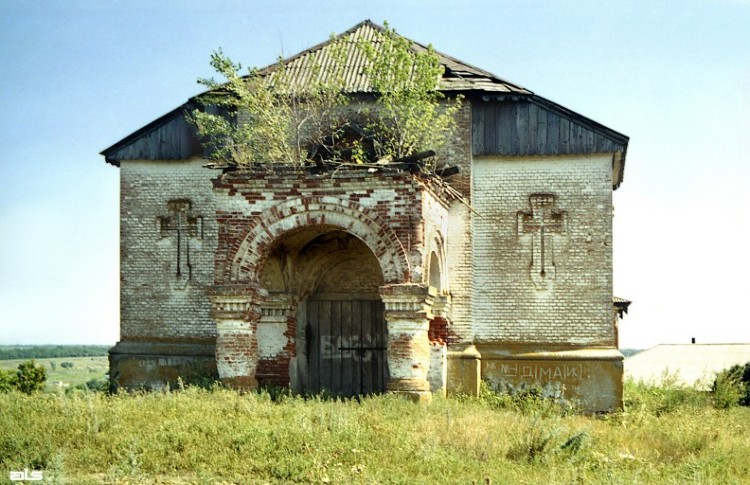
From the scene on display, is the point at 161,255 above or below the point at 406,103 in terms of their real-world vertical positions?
below

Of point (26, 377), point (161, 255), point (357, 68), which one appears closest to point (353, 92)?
point (357, 68)

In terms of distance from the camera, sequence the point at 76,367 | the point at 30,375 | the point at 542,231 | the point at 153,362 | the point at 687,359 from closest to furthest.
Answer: the point at 542,231, the point at 153,362, the point at 30,375, the point at 687,359, the point at 76,367

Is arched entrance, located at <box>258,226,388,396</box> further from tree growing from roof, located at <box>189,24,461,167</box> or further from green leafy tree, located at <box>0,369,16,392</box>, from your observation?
green leafy tree, located at <box>0,369,16,392</box>

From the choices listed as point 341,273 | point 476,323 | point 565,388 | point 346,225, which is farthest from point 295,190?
point 565,388

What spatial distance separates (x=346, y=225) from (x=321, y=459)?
17.7 feet

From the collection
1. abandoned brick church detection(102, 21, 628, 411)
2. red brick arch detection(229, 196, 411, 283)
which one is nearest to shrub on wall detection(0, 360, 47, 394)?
abandoned brick church detection(102, 21, 628, 411)

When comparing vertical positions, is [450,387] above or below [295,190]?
below

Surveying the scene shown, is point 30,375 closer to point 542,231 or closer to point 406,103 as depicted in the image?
point 406,103

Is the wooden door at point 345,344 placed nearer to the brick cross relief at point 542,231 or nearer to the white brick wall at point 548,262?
the white brick wall at point 548,262

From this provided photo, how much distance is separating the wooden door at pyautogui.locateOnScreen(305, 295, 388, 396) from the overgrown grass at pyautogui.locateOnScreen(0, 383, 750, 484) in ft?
13.6

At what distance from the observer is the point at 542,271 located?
18.5 metres

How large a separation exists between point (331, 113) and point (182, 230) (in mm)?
3868

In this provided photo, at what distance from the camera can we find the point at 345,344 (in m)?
18.8

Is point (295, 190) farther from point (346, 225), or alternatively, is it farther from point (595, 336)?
point (595, 336)
